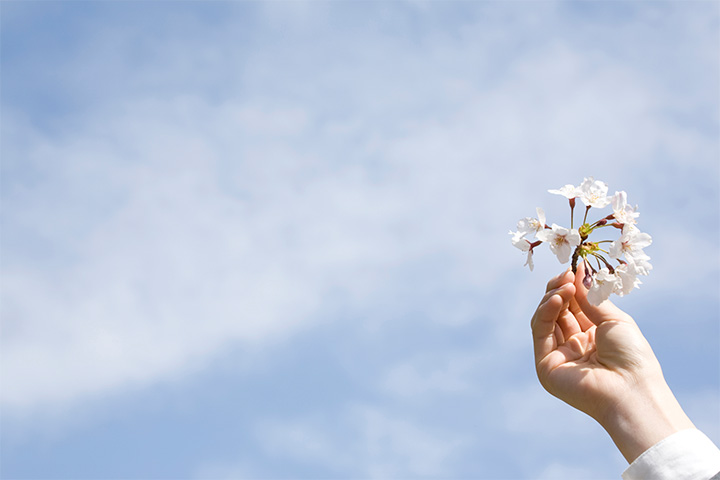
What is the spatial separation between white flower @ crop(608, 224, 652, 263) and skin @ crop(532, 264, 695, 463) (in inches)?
12.2

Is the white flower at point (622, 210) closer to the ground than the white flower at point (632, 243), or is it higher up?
→ higher up

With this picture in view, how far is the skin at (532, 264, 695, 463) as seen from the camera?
12.6 feet

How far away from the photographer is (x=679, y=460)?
11.6 ft

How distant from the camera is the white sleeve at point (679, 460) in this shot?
138 inches

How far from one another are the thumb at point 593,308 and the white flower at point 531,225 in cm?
40

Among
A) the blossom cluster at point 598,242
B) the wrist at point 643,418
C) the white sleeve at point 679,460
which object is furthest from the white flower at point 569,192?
the white sleeve at point 679,460

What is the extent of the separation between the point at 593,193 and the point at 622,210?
0.24m

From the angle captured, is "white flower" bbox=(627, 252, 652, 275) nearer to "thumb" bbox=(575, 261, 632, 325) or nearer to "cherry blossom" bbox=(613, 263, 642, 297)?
"cherry blossom" bbox=(613, 263, 642, 297)

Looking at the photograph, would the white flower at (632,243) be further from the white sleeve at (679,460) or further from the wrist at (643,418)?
the white sleeve at (679,460)

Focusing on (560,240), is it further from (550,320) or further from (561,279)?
(550,320)

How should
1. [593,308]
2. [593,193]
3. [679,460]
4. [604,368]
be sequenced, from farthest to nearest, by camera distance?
[593,193] < [593,308] < [604,368] < [679,460]

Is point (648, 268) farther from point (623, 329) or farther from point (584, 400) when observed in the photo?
point (584, 400)

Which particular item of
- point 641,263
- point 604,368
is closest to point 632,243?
point 641,263

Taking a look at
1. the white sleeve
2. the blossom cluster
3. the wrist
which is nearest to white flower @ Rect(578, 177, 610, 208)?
the blossom cluster
